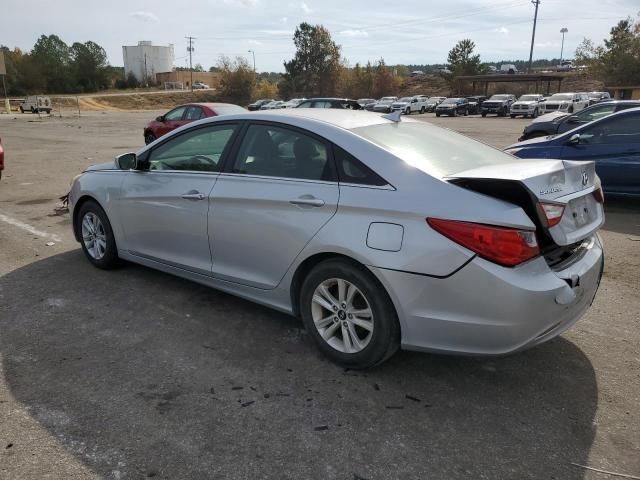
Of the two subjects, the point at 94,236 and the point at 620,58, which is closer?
the point at 94,236

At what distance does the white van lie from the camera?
48781 mm

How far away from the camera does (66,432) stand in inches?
108

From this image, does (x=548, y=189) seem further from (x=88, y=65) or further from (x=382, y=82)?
(x=88, y=65)

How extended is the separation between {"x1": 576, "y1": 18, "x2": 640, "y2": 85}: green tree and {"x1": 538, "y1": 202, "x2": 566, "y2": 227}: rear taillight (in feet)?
203

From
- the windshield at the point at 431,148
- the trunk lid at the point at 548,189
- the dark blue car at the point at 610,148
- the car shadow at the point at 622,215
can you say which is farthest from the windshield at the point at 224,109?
the trunk lid at the point at 548,189

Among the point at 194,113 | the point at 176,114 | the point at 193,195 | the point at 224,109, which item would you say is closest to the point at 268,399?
the point at 193,195

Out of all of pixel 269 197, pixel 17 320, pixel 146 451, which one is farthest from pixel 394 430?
pixel 17 320

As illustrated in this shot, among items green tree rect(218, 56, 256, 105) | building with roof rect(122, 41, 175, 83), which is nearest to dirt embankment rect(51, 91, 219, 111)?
green tree rect(218, 56, 256, 105)

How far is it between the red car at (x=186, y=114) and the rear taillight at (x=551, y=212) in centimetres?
1167

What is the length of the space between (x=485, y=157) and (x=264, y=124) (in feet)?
5.42

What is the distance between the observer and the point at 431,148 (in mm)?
3611

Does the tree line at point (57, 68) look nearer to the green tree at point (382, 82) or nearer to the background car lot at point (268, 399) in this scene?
the green tree at point (382, 82)

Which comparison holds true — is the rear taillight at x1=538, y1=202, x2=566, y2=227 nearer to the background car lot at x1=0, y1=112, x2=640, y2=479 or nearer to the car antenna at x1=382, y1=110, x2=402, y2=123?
the background car lot at x1=0, y1=112, x2=640, y2=479

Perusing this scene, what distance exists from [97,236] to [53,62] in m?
98.6
